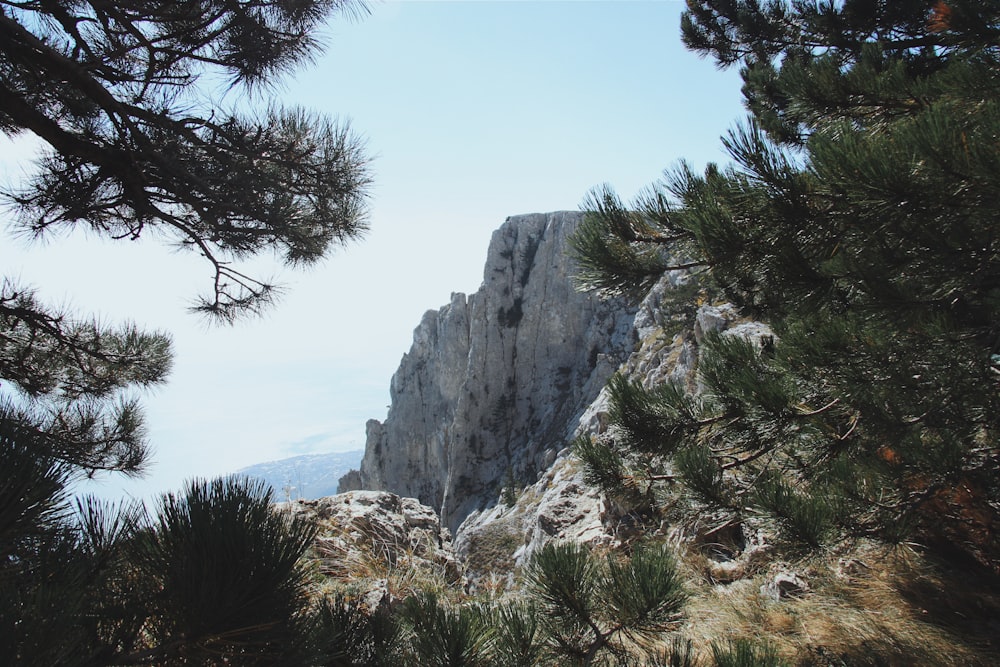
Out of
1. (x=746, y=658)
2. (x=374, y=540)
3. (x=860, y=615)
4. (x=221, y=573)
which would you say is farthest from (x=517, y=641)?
(x=374, y=540)

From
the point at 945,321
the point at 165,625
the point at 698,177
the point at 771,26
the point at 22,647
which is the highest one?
the point at 771,26

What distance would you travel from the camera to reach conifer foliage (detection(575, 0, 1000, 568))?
1.93m

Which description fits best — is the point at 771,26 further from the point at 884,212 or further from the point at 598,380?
the point at 598,380

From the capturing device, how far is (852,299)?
2500 millimetres

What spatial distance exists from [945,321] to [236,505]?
284 centimetres

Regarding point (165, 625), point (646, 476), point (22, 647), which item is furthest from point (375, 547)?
point (22, 647)

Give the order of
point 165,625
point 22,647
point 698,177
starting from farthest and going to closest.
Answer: point 698,177 < point 165,625 < point 22,647

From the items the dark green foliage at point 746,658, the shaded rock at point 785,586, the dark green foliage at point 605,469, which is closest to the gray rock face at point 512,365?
the shaded rock at point 785,586

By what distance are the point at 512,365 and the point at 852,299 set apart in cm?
4419

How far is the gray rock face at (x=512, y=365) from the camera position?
4306 cm

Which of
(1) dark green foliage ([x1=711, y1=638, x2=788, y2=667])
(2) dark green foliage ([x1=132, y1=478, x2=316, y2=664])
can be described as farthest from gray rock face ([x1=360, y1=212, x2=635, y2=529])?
(2) dark green foliage ([x1=132, y1=478, x2=316, y2=664])

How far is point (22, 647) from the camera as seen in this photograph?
0.97m

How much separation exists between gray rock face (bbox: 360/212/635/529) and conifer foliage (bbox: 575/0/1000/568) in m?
37.0

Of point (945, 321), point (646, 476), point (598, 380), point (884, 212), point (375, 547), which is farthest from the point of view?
point (598, 380)
